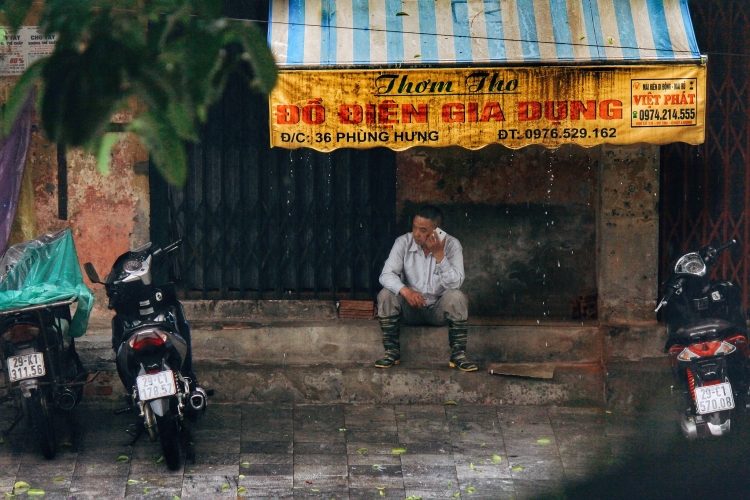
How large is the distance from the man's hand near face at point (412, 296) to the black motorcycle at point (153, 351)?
158cm

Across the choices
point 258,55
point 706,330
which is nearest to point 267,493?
point 706,330

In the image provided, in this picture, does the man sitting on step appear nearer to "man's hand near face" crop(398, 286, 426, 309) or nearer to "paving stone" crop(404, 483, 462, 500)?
"man's hand near face" crop(398, 286, 426, 309)

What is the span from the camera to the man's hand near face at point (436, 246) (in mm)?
7633

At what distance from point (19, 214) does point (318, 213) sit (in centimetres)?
221

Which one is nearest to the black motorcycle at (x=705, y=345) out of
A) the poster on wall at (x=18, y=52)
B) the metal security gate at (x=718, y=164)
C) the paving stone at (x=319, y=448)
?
the metal security gate at (x=718, y=164)

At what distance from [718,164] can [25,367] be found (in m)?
4.93

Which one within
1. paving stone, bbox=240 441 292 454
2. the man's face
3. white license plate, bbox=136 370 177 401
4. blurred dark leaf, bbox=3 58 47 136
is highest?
blurred dark leaf, bbox=3 58 47 136

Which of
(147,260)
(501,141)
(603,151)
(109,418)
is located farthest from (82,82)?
(603,151)

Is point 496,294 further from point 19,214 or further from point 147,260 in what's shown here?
point 19,214

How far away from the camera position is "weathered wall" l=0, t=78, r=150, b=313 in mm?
7906

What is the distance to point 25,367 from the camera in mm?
6414

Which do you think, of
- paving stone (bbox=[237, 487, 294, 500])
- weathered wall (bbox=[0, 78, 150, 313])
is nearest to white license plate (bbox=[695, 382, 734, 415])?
paving stone (bbox=[237, 487, 294, 500])

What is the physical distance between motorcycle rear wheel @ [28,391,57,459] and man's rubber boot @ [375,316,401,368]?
2.30m

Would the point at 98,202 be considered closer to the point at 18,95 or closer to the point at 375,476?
the point at 375,476
